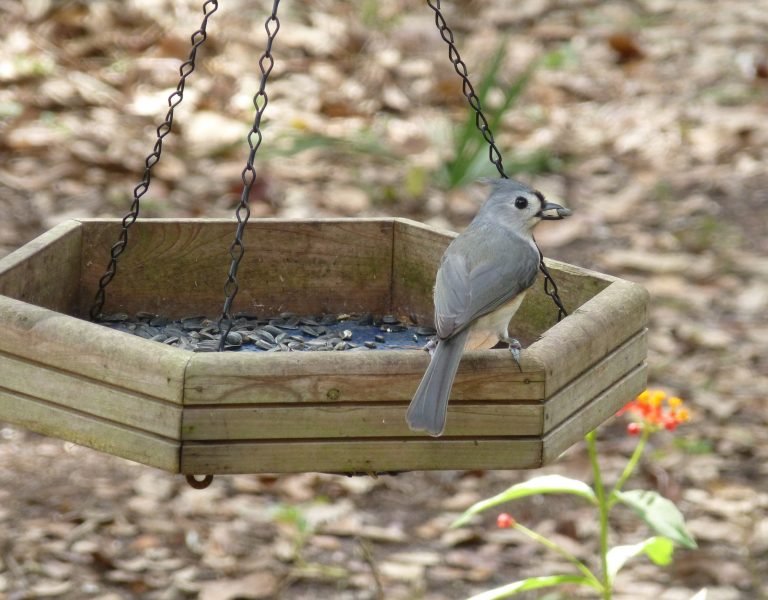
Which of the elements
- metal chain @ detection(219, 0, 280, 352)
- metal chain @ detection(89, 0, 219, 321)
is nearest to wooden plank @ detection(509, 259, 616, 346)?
metal chain @ detection(219, 0, 280, 352)

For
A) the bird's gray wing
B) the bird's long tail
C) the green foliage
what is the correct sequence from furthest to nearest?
the green foliage < the bird's gray wing < the bird's long tail

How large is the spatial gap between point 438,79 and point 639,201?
1861 millimetres

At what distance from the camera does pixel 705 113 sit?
8156mm

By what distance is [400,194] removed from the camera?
710 cm

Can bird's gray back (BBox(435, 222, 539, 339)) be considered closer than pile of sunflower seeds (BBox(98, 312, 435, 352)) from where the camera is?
Yes

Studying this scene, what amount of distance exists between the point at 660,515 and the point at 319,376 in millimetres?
1224

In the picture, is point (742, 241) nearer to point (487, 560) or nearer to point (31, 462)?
point (487, 560)

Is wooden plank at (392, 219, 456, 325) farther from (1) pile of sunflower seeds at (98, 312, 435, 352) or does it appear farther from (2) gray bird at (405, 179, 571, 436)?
(2) gray bird at (405, 179, 571, 436)

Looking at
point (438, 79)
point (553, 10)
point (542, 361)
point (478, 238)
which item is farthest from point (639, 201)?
point (542, 361)

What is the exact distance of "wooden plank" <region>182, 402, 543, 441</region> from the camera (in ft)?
8.45

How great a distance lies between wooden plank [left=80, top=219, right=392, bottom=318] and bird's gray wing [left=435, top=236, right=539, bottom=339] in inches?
26.2

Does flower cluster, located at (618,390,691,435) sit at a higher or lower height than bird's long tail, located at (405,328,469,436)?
lower

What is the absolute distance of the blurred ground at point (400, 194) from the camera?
4.77m

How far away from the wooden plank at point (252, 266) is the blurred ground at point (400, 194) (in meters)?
1.19
